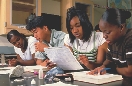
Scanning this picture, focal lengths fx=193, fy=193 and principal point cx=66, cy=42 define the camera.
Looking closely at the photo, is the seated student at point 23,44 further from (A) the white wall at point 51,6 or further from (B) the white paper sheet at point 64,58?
(A) the white wall at point 51,6

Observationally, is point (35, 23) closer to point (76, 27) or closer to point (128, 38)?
point (76, 27)

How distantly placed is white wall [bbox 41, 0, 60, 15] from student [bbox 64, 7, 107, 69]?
1.95 metres

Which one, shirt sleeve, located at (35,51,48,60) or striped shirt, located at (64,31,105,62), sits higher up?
striped shirt, located at (64,31,105,62)

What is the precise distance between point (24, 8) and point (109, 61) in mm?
2342

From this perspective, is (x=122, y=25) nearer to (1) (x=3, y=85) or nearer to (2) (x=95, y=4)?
(1) (x=3, y=85)

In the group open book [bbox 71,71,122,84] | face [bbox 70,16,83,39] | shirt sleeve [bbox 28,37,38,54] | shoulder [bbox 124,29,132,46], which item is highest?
face [bbox 70,16,83,39]

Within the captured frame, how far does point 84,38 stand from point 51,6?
81.6 inches

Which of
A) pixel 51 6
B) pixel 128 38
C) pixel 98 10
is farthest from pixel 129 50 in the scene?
pixel 98 10

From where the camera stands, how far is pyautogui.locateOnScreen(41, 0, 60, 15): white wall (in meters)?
3.42

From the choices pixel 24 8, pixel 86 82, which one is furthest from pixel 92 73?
pixel 24 8

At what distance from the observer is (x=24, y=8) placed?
3.28 metres

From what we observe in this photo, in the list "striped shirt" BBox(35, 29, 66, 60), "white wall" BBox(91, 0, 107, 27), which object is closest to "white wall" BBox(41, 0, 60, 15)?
"white wall" BBox(91, 0, 107, 27)

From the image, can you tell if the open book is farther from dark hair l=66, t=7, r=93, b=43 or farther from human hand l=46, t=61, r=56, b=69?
dark hair l=66, t=7, r=93, b=43

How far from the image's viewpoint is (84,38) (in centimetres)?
157
